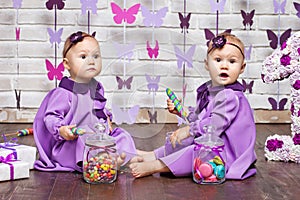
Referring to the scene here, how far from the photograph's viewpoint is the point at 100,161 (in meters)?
2.23

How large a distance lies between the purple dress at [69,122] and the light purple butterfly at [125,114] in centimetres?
5

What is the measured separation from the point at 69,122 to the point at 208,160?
0.55 meters

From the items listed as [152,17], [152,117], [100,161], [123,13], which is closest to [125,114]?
[152,117]

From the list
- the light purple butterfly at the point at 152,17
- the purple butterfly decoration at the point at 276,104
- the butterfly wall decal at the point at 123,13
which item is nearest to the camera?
the light purple butterfly at the point at 152,17

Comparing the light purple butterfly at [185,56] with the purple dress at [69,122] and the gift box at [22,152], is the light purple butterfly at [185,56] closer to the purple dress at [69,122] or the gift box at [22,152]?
the purple dress at [69,122]

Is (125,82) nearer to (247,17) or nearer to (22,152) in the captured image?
(22,152)

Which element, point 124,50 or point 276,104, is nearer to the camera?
point 124,50

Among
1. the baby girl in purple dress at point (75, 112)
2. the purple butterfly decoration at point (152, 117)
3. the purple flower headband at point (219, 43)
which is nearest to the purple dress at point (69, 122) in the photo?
the baby girl in purple dress at point (75, 112)

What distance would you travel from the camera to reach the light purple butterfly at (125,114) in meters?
2.31

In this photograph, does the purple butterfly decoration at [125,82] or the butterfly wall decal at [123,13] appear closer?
the purple butterfly decoration at [125,82]

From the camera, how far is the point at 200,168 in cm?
223

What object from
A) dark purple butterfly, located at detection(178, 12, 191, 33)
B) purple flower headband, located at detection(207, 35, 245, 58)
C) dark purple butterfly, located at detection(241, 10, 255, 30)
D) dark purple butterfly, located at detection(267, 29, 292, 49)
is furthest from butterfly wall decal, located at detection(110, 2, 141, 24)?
purple flower headband, located at detection(207, 35, 245, 58)

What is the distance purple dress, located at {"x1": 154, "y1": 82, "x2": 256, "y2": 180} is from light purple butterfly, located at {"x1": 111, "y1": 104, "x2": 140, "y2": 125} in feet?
0.49

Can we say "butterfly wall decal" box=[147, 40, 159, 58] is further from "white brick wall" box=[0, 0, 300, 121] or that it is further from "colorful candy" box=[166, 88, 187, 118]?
"white brick wall" box=[0, 0, 300, 121]
